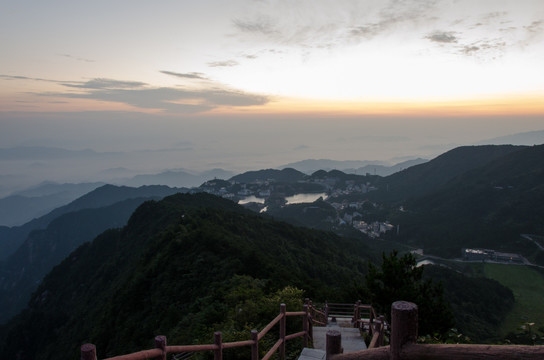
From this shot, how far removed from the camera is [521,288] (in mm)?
53625

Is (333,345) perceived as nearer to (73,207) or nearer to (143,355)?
(143,355)

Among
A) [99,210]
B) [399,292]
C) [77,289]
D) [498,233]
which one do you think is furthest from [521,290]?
[99,210]

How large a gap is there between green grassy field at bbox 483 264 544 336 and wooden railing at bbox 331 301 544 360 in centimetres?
4777

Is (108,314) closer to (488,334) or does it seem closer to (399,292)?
(399,292)

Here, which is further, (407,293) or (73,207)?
(73,207)

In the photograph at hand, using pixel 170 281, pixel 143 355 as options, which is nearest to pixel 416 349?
pixel 143 355

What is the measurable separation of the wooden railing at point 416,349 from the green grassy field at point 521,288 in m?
47.8

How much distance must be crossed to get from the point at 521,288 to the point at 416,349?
218 ft

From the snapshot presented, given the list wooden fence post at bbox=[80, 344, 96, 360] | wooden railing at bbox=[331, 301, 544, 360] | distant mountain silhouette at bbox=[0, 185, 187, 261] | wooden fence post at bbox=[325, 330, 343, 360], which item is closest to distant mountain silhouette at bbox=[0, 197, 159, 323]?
distant mountain silhouette at bbox=[0, 185, 187, 261]

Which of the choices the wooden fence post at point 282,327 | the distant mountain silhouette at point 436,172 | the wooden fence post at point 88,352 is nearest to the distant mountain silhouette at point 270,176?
the distant mountain silhouette at point 436,172

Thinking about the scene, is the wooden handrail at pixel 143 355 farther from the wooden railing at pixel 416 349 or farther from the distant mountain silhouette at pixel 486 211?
the distant mountain silhouette at pixel 486 211

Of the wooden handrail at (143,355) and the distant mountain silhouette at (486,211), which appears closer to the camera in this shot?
the wooden handrail at (143,355)

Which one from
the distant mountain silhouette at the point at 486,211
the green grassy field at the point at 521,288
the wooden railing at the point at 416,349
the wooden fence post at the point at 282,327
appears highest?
the wooden railing at the point at 416,349

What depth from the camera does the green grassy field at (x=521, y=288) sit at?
1741 inches
